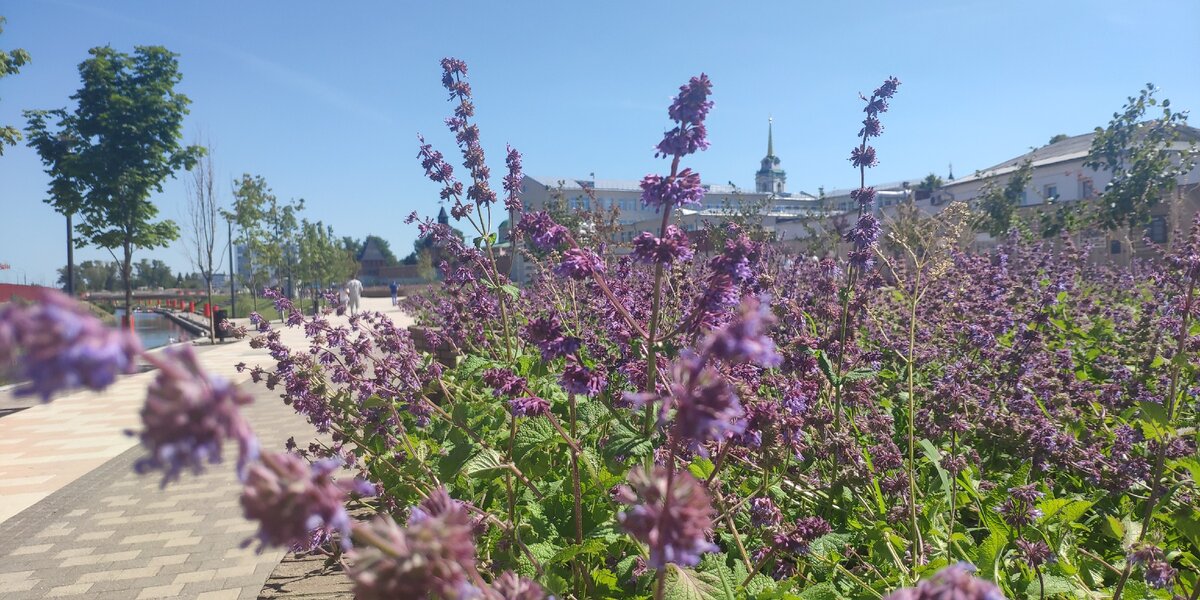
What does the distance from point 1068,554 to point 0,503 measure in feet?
22.7

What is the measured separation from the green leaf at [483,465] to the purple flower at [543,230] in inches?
29.6

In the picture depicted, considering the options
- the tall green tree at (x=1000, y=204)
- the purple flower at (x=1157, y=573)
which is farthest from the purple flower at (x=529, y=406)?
the tall green tree at (x=1000, y=204)

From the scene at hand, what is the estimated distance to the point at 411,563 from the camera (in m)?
0.70

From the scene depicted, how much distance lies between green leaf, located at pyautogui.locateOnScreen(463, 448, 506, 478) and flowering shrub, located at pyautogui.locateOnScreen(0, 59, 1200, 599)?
0.01 meters

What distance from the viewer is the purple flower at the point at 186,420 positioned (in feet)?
1.89

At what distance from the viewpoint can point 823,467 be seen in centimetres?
321

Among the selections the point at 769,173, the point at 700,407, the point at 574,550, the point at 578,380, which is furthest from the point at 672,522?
the point at 769,173

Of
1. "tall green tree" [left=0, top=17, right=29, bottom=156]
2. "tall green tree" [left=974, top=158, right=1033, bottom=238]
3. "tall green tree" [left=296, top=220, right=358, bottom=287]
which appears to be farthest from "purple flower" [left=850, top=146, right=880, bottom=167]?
"tall green tree" [left=296, top=220, right=358, bottom=287]

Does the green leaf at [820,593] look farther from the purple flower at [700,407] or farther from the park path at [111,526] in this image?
the park path at [111,526]

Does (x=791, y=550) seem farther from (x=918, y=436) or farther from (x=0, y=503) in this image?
(x=0, y=503)

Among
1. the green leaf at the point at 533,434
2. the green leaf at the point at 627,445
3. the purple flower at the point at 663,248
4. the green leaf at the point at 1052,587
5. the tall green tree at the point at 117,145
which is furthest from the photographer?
the tall green tree at the point at 117,145

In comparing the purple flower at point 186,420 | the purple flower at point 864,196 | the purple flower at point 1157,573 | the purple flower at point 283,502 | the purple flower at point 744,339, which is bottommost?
the purple flower at point 1157,573

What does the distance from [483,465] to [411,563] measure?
1.60 meters

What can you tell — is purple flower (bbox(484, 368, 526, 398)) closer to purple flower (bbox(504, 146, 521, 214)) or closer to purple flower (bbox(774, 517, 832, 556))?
purple flower (bbox(774, 517, 832, 556))
